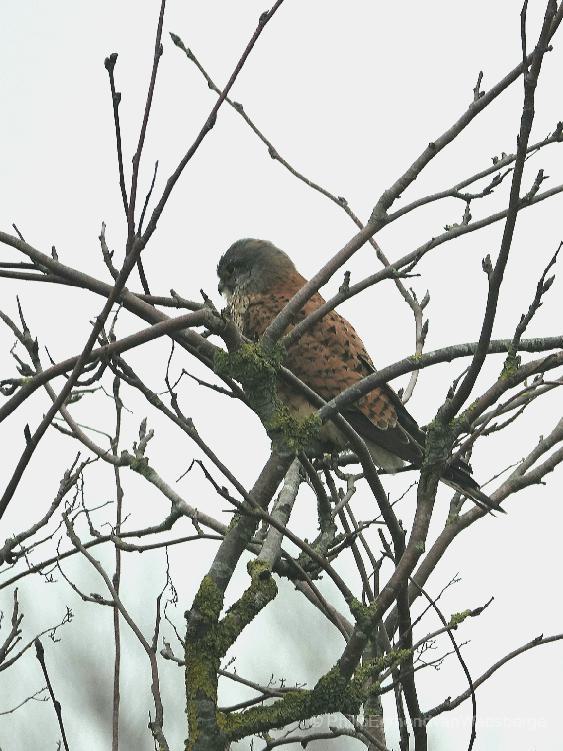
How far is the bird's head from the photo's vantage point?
220 inches

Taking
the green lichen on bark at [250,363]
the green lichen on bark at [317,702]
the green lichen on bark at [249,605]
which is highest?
the green lichen on bark at [250,363]

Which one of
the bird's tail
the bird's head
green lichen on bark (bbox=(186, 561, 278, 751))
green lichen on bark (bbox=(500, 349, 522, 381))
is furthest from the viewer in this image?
the bird's head

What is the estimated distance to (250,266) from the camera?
18.6 feet

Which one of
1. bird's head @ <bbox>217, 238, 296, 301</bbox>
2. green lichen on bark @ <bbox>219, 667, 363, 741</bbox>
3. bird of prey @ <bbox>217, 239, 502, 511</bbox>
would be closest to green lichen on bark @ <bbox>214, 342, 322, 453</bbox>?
green lichen on bark @ <bbox>219, 667, 363, 741</bbox>

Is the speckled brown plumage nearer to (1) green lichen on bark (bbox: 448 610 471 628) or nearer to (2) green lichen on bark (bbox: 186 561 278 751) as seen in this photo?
(1) green lichen on bark (bbox: 448 610 471 628)

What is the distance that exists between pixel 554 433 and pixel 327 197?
1.08m

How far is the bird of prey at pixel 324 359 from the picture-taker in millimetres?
4363

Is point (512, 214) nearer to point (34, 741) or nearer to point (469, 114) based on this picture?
point (469, 114)

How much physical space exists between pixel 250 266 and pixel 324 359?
3.61 ft

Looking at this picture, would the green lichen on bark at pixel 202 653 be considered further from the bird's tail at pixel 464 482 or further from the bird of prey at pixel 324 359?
the bird of prey at pixel 324 359

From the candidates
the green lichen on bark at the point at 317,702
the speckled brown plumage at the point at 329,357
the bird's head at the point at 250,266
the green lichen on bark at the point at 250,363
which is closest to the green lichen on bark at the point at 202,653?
the green lichen on bark at the point at 317,702

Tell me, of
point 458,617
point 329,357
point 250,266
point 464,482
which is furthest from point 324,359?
point 458,617

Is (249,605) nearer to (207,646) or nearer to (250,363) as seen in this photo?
(207,646)

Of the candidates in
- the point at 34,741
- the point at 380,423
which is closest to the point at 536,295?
the point at 380,423
